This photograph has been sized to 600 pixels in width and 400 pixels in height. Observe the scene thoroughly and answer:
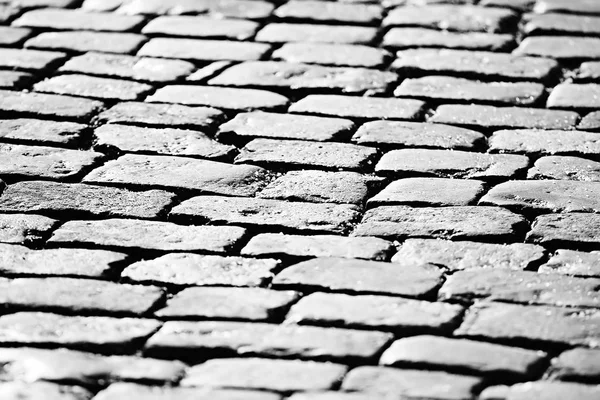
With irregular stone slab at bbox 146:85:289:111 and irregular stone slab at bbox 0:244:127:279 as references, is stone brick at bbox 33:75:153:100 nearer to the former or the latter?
irregular stone slab at bbox 146:85:289:111

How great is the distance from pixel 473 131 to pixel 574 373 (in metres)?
1.56

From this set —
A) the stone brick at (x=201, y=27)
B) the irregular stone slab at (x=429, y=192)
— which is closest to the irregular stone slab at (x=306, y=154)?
the irregular stone slab at (x=429, y=192)

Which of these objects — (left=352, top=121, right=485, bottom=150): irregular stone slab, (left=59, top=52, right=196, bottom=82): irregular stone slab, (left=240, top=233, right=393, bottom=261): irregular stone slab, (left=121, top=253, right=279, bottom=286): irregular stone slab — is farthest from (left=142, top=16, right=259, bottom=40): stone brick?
(left=121, top=253, right=279, bottom=286): irregular stone slab

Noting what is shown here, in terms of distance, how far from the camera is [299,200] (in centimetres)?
348

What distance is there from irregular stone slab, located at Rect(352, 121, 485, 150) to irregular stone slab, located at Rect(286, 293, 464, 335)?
1.09 metres

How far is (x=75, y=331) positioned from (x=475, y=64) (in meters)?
2.36

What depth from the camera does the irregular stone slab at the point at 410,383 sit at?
248cm

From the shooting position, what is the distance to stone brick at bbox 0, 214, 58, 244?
325cm

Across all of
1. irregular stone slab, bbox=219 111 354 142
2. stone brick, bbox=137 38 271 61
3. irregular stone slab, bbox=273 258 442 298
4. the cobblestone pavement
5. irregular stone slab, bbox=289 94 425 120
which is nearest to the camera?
the cobblestone pavement

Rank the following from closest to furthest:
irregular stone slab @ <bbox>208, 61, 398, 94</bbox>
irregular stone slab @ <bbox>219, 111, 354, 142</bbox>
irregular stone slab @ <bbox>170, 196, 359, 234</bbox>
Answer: irregular stone slab @ <bbox>170, 196, 359, 234</bbox> < irregular stone slab @ <bbox>219, 111, 354, 142</bbox> < irregular stone slab @ <bbox>208, 61, 398, 94</bbox>

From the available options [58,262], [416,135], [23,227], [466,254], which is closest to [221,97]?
[416,135]

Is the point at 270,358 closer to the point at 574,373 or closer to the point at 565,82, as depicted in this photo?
the point at 574,373

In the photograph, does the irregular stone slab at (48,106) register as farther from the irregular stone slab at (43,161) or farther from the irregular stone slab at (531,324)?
the irregular stone slab at (531,324)

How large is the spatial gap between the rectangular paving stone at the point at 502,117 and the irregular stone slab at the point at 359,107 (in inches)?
3.9
